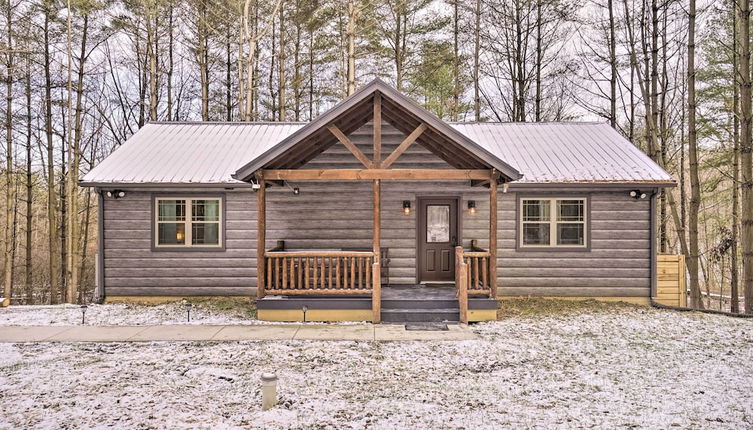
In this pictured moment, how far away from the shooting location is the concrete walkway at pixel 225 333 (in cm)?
688

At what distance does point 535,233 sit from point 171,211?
28.9ft

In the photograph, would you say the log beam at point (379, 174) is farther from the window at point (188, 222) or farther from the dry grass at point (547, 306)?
the window at point (188, 222)

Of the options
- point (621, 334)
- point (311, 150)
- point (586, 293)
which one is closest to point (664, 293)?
point (586, 293)

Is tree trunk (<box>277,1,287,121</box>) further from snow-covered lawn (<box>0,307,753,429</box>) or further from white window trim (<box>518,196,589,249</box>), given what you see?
snow-covered lawn (<box>0,307,753,429</box>)

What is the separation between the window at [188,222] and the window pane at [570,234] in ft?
26.8

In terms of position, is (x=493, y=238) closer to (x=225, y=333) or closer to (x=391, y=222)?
(x=391, y=222)

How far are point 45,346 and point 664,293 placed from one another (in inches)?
496

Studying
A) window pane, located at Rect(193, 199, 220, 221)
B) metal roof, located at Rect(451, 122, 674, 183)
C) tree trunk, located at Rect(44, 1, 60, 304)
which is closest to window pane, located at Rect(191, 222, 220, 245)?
window pane, located at Rect(193, 199, 220, 221)

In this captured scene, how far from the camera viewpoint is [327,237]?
10.1 meters

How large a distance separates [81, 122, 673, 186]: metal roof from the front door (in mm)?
1776

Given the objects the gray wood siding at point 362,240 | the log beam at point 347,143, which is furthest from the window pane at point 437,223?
the log beam at point 347,143

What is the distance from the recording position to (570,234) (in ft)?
32.7

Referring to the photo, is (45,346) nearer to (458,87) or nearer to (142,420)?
(142,420)

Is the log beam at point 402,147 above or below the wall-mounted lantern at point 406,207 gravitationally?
above
